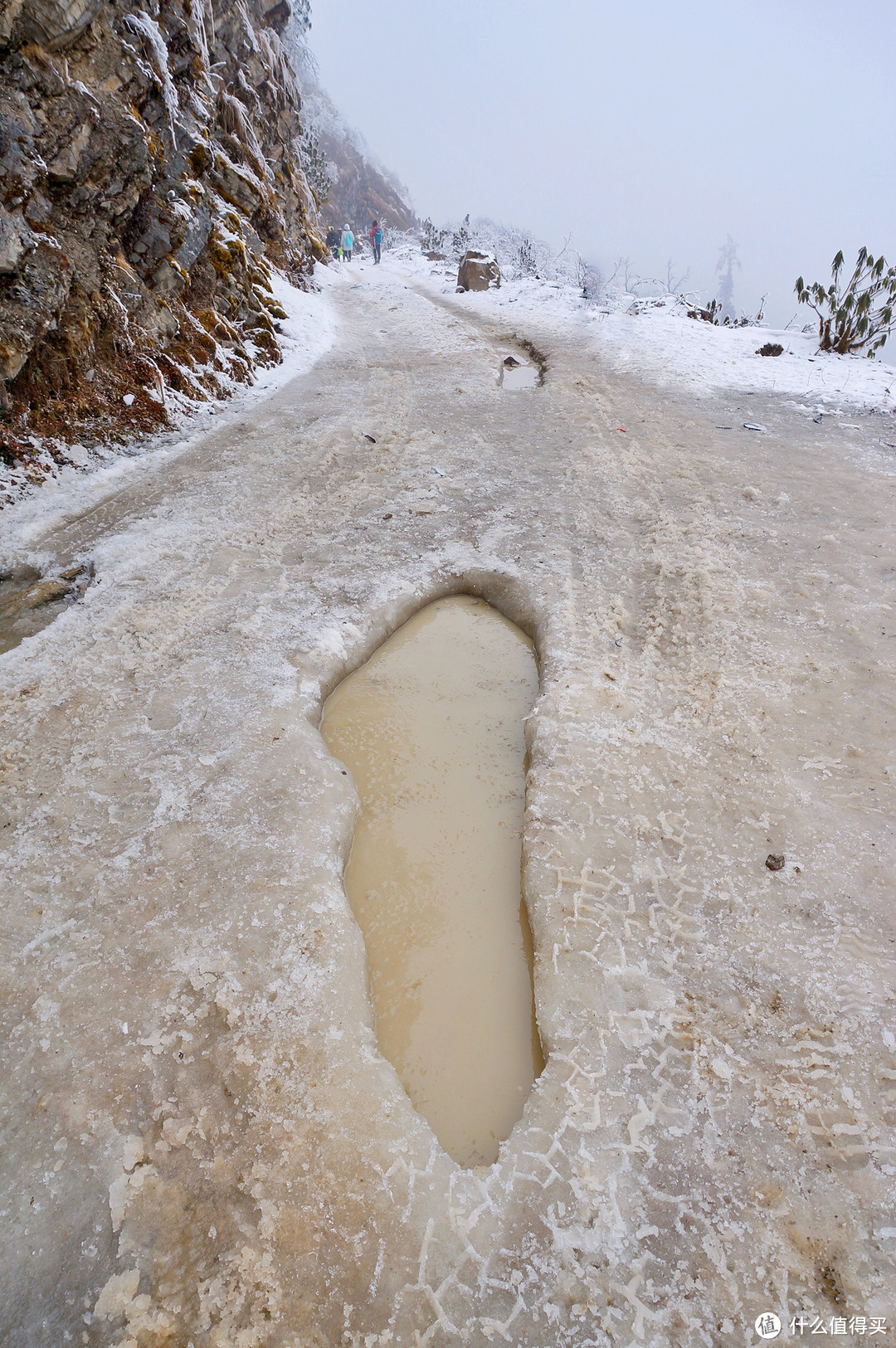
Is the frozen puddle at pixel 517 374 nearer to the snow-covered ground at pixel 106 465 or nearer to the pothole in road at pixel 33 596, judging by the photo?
the snow-covered ground at pixel 106 465

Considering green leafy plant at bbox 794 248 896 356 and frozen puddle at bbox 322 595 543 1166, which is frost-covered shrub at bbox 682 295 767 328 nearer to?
green leafy plant at bbox 794 248 896 356

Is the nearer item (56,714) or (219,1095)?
(219,1095)

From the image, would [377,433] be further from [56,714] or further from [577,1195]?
[577,1195]

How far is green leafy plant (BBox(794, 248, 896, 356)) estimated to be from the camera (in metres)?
11.9

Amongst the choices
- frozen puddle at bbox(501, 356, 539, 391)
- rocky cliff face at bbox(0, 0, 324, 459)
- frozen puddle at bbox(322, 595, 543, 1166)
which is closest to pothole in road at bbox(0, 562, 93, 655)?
rocky cliff face at bbox(0, 0, 324, 459)

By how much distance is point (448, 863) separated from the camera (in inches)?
137

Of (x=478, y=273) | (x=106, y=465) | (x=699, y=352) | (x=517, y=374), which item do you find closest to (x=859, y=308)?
(x=699, y=352)

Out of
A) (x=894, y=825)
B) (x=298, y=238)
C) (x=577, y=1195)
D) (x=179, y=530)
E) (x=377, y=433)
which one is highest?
(x=298, y=238)

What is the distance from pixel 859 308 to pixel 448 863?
14071 millimetres

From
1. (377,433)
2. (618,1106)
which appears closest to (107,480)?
(377,433)

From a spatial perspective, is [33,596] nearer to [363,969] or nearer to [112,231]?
[363,969]

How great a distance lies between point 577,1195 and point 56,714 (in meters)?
3.69

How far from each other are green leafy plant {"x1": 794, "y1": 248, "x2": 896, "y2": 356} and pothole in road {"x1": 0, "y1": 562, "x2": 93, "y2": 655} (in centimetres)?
1430

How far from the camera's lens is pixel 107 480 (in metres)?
6.18
